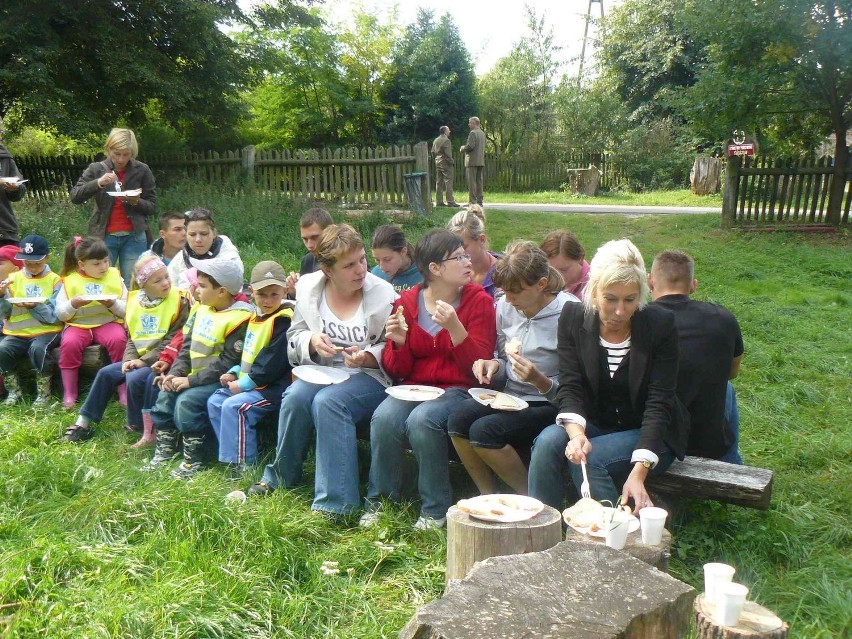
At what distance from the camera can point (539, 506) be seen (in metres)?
2.93

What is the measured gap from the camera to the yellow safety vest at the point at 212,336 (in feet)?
15.7

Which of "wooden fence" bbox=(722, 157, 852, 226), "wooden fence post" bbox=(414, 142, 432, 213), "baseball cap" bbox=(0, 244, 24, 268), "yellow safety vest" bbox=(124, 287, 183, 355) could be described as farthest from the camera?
"wooden fence post" bbox=(414, 142, 432, 213)

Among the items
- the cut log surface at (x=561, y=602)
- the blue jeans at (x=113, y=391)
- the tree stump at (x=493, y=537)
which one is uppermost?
the cut log surface at (x=561, y=602)

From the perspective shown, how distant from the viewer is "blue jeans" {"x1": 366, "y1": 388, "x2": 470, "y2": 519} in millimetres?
3764

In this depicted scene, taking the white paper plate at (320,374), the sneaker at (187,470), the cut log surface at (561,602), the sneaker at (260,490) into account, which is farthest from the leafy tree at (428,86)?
the cut log surface at (561,602)

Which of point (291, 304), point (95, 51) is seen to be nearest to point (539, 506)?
point (291, 304)

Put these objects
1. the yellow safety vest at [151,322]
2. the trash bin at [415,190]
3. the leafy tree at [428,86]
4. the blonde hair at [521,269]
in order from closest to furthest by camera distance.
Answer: the blonde hair at [521,269] < the yellow safety vest at [151,322] < the trash bin at [415,190] < the leafy tree at [428,86]

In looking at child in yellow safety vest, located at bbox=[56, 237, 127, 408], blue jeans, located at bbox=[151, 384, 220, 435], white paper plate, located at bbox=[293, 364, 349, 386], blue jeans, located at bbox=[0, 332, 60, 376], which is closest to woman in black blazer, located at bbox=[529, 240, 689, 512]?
white paper plate, located at bbox=[293, 364, 349, 386]

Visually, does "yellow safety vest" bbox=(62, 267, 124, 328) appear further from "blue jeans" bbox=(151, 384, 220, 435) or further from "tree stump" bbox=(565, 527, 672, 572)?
"tree stump" bbox=(565, 527, 672, 572)

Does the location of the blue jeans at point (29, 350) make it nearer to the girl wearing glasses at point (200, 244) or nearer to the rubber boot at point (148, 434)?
the girl wearing glasses at point (200, 244)

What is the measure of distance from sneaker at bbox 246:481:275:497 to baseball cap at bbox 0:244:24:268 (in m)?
3.76

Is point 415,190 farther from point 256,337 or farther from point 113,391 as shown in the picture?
point 256,337

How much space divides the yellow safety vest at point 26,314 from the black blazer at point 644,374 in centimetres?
434

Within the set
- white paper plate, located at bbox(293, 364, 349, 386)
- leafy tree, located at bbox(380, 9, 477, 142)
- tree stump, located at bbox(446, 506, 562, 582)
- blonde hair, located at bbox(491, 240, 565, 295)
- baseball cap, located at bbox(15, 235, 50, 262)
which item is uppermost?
leafy tree, located at bbox(380, 9, 477, 142)
